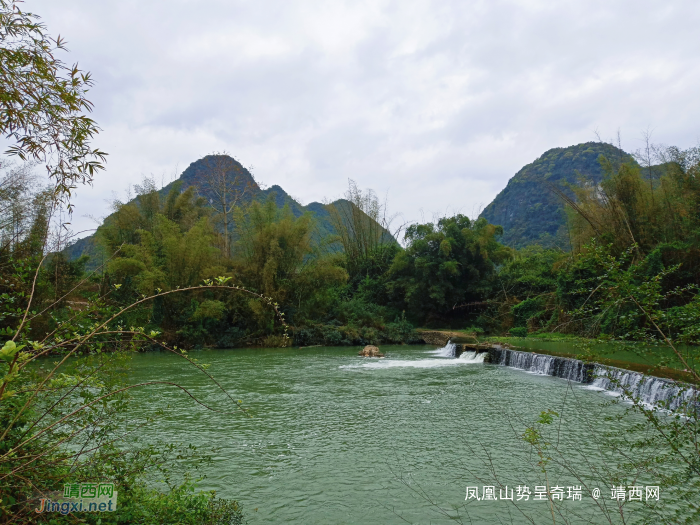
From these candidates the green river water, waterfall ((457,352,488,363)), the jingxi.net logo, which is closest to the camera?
the jingxi.net logo

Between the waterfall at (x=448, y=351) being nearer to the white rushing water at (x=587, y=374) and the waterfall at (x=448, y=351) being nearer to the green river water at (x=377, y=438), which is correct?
the white rushing water at (x=587, y=374)

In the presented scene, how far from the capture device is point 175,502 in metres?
2.58

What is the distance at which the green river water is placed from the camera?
11.4 feet

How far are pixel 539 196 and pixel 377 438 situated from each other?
37.4 meters

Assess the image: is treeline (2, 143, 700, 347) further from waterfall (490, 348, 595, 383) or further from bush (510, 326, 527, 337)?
waterfall (490, 348, 595, 383)

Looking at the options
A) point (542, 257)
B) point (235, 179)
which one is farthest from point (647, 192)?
point (235, 179)

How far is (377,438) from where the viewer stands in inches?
202

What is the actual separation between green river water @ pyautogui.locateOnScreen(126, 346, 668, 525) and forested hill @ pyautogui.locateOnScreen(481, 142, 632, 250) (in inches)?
1027

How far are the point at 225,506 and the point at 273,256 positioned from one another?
1355 centimetres

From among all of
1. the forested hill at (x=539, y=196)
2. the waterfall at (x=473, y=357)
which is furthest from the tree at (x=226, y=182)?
the forested hill at (x=539, y=196)

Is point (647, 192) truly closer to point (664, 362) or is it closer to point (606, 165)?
point (606, 165)

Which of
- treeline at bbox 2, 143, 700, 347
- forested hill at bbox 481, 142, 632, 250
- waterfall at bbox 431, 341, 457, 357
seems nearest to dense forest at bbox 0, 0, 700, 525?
treeline at bbox 2, 143, 700, 347

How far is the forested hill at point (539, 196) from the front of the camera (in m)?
34.2

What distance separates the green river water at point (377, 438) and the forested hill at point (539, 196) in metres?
26.1
